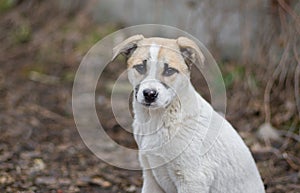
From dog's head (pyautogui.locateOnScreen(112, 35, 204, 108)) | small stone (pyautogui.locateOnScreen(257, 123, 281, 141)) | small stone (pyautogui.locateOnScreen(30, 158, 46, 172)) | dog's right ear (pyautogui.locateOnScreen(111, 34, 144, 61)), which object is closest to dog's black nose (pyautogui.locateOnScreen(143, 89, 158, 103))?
dog's head (pyautogui.locateOnScreen(112, 35, 204, 108))

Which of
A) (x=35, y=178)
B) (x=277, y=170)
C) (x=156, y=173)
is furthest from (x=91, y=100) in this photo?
(x=156, y=173)

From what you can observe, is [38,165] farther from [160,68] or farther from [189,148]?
[160,68]

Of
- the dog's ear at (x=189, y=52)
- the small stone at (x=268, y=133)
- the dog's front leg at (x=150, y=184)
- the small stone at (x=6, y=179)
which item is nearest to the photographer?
the dog's ear at (x=189, y=52)

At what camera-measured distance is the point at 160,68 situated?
144 inches

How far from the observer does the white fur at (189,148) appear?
3.83 meters

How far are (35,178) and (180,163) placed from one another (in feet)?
5.53

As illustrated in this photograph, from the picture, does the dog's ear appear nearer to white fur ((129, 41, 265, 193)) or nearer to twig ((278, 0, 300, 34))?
white fur ((129, 41, 265, 193))

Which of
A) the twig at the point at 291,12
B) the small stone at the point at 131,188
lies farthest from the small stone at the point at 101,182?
the twig at the point at 291,12

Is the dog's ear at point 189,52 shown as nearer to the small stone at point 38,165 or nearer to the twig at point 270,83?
the small stone at point 38,165

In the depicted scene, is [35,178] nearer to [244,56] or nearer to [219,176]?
[219,176]

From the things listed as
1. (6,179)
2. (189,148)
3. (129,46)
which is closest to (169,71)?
(129,46)

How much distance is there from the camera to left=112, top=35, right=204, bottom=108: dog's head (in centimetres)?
361

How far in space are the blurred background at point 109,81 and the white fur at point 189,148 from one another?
1.10 m

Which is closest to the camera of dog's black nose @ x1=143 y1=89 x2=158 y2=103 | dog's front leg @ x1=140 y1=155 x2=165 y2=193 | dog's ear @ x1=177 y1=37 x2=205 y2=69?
dog's black nose @ x1=143 y1=89 x2=158 y2=103
